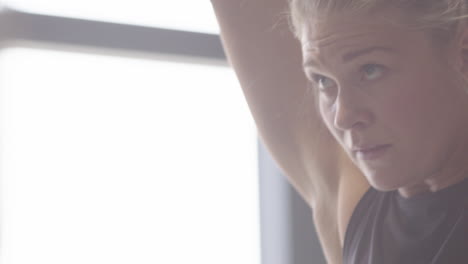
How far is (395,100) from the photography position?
0.68 m

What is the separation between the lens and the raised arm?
95cm

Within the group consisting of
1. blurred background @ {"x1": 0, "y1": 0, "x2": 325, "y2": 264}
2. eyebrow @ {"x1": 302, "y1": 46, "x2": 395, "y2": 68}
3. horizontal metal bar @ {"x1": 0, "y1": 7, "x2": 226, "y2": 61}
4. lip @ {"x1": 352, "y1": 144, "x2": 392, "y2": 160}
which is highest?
horizontal metal bar @ {"x1": 0, "y1": 7, "x2": 226, "y2": 61}

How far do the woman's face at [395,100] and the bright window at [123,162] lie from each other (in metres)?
0.96

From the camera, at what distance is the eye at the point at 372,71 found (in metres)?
0.69

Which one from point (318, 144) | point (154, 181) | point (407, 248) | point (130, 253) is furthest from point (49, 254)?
point (407, 248)

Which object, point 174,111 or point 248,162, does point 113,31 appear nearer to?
point 174,111

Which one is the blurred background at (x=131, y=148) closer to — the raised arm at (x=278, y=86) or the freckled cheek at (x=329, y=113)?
the raised arm at (x=278, y=86)

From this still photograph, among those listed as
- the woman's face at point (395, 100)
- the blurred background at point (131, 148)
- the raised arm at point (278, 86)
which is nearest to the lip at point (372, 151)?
the woman's face at point (395, 100)

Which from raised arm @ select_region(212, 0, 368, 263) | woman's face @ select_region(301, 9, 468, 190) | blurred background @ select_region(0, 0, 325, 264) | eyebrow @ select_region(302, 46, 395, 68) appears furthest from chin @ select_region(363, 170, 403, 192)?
blurred background @ select_region(0, 0, 325, 264)

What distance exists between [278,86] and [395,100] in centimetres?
29

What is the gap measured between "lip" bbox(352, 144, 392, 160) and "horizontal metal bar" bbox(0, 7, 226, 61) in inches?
38.5

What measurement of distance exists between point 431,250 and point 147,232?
41.2 inches

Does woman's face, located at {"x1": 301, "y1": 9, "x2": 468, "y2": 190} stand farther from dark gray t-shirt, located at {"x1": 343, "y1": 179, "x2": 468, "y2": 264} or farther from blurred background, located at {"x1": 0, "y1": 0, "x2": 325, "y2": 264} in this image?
blurred background, located at {"x1": 0, "y1": 0, "x2": 325, "y2": 264}

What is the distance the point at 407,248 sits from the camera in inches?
28.8
